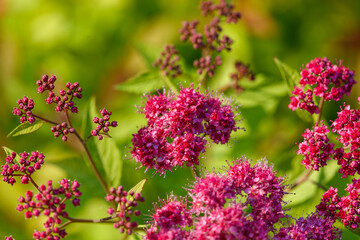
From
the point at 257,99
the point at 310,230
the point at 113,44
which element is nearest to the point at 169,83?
the point at 257,99

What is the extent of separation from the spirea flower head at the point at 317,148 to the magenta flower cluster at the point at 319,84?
0.69 feet

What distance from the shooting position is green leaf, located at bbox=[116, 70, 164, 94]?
3100mm

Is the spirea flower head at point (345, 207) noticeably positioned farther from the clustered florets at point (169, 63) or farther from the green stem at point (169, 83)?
the clustered florets at point (169, 63)

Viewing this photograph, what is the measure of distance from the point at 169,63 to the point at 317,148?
50.6 inches

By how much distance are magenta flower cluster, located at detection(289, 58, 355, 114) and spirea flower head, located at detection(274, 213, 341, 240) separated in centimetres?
74

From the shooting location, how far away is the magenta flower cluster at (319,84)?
9.43 feet

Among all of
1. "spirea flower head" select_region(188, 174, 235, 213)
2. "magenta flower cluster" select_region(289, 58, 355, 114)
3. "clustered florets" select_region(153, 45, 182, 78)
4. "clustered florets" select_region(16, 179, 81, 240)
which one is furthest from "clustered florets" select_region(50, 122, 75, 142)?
"magenta flower cluster" select_region(289, 58, 355, 114)

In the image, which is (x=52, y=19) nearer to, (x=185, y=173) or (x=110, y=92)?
(x=110, y=92)

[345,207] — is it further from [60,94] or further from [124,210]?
[60,94]

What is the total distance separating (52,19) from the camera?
528 cm

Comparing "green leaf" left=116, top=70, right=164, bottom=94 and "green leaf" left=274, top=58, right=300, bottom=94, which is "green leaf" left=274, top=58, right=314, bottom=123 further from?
"green leaf" left=116, top=70, right=164, bottom=94

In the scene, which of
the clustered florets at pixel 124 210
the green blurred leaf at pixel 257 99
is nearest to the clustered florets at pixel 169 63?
the green blurred leaf at pixel 257 99

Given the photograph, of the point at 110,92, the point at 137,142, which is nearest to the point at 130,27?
the point at 110,92

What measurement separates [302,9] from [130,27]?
2061 millimetres
